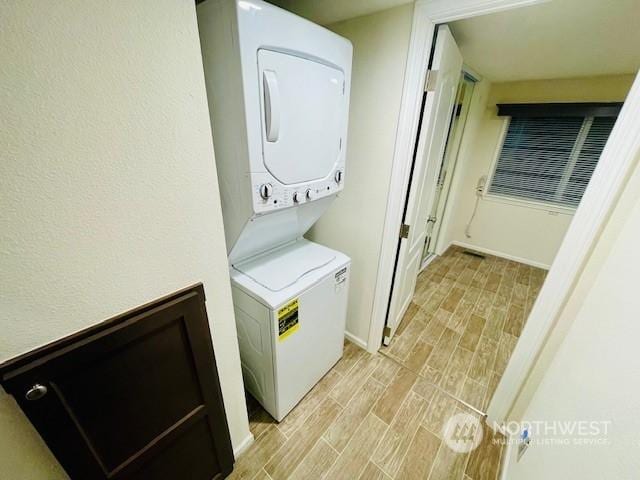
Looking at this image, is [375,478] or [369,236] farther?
[369,236]

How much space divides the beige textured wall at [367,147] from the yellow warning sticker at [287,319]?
0.68 meters

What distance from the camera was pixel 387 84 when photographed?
125 cm

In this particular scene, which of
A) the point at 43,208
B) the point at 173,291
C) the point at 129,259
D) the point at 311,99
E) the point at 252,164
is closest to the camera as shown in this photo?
the point at 43,208

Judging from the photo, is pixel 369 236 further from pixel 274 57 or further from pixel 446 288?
pixel 446 288

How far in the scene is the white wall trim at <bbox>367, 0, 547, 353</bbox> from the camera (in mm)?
990

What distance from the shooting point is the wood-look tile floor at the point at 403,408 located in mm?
1185

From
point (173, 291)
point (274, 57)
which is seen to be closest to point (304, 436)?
point (173, 291)

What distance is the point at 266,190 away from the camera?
91 centimetres

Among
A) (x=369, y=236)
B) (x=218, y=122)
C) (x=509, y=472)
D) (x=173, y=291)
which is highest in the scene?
(x=218, y=122)

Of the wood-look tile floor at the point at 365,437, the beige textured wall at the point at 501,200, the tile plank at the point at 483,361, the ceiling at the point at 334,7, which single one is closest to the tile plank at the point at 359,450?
the wood-look tile floor at the point at 365,437

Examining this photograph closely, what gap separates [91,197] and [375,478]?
5.16 feet

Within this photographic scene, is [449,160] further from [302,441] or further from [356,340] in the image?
[302,441]

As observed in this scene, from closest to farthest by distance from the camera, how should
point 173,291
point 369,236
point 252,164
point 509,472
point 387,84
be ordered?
1. point 173,291
2. point 252,164
3. point 509,472
4. point 387,84
5. point 369,236

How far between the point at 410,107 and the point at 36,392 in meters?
1.63
